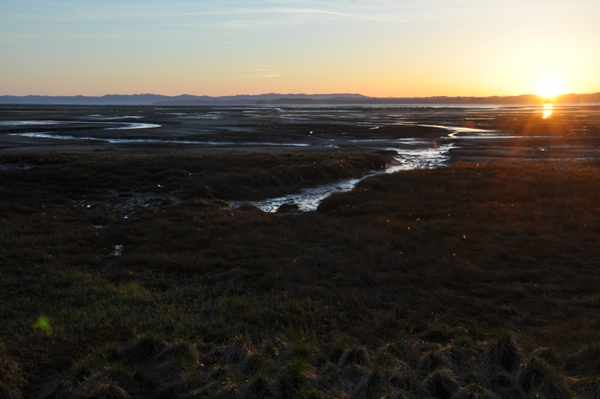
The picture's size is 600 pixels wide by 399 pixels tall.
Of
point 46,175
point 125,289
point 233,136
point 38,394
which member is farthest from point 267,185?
point 233,136

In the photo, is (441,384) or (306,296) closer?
(441,384)

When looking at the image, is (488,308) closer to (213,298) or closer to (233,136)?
(213,298)

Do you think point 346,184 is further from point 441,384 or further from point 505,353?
point 441,384

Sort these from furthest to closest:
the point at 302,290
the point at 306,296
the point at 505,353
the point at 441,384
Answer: the point at 302,290, the point at 306,296, the point at 505,353, the point at 441,384

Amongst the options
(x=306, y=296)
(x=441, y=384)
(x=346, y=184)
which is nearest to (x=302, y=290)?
(x=306, y=296)

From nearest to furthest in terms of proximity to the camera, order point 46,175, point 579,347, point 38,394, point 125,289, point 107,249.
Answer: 1. point 38,394
2. point 579,347
3. point 125,289
4. point 107,249
5. point 46,175

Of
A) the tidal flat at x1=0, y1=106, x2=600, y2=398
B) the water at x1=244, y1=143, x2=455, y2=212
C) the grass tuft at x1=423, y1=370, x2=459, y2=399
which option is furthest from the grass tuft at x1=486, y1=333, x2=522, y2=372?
the water at x1=244, y1=143, x2=455, y2=212

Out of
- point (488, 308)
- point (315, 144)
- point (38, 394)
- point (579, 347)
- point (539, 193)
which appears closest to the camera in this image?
point (38, 394)

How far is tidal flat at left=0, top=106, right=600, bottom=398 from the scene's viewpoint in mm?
6840

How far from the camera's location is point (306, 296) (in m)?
10.3

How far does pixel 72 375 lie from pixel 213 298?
3640mm

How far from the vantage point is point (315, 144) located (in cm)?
4844

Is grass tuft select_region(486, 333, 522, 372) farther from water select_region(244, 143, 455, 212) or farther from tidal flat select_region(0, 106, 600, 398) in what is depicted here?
water select_region(244, 143, 455, 212)

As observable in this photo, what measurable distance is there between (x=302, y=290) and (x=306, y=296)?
273 millimetres
